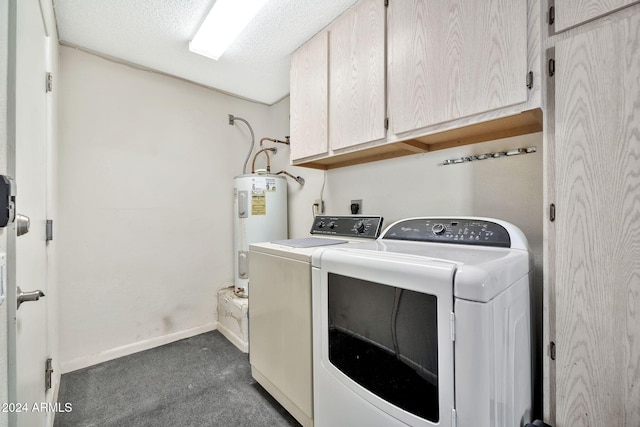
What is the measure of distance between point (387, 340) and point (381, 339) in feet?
0.08

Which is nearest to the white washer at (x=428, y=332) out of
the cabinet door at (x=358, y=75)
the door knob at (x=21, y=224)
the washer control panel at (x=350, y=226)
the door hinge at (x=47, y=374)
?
the washer control panel at (x=350, y=226)

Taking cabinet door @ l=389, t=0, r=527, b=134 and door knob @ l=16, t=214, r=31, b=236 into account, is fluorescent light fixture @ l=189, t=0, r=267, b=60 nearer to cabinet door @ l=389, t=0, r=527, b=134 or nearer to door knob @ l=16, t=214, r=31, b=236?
cabinet door @ l=389, t=0, r=527, b=134

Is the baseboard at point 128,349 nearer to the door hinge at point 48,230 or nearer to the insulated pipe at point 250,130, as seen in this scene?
the door hinge at point 48,230

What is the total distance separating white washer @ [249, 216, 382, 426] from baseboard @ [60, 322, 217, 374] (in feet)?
3.52

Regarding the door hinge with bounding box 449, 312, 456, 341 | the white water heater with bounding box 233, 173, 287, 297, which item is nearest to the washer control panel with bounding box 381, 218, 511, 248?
the door hinge with bounding box 449, 312, 456, 341

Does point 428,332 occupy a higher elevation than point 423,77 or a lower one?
lower

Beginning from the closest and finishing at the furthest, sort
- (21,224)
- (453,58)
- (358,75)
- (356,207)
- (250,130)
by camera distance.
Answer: (21,224) < (453,58) < (358,75) < (356,207) < (250,130)

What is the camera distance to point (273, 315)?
151 cm

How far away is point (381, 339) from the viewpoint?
0.97 meters

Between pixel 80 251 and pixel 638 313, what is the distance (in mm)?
3006

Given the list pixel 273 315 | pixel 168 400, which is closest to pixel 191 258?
pixel 168 400

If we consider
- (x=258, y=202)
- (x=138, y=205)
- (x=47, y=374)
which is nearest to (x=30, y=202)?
(x=47, y=374)

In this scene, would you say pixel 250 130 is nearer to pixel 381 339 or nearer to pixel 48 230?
pixel 48 230

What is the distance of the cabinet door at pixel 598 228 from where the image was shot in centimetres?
78
